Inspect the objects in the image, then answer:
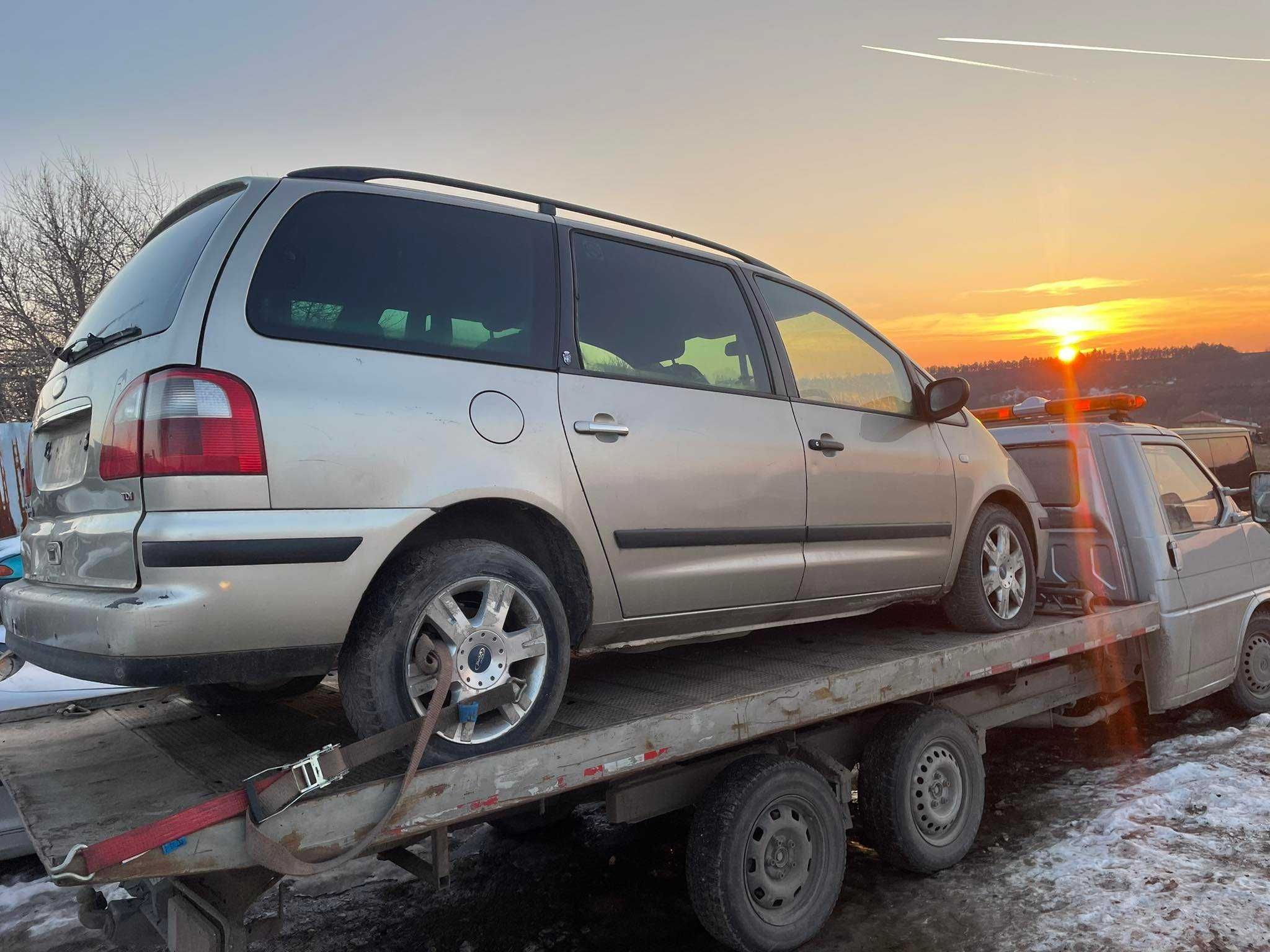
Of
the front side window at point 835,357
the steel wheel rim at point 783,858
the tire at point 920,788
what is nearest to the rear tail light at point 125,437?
the steel wheel rim at point 783,858

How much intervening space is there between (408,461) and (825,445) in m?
1.81

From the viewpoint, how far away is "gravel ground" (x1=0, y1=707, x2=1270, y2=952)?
3.48 m

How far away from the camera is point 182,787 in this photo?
2.46 m

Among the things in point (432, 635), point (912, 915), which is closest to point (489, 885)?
point (912, 915)

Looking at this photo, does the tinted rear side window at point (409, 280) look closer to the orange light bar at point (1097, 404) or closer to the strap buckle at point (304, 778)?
the strap buckle at point (304, 778)

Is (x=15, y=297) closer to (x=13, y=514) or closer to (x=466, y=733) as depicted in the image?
(x=13, y=514)

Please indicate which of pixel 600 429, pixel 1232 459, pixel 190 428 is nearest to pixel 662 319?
pixel 600 429

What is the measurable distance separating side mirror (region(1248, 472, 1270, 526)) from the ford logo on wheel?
18.3 feet

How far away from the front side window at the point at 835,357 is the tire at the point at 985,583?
708 mm

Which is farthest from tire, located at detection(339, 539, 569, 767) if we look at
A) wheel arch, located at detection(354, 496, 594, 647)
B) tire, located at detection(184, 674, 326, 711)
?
tire, located at detection(184, 674, 326, 711)

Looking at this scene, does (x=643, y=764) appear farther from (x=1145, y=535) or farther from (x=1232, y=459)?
(x=1232, y=459)

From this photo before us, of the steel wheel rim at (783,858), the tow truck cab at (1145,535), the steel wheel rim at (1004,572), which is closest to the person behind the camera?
the steel wheel rim at (783,858)

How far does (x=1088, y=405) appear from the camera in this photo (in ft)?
19.5

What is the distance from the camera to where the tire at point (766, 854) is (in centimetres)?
314
